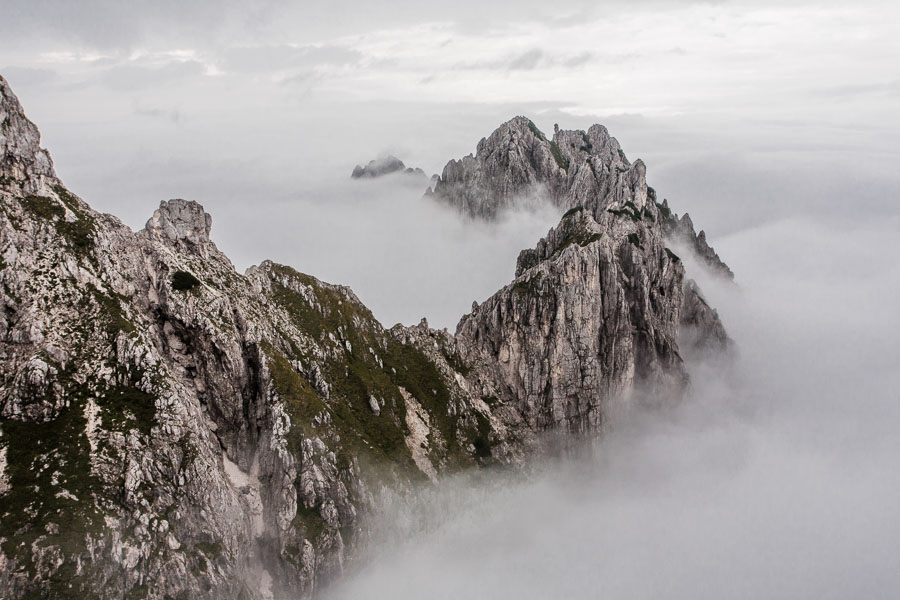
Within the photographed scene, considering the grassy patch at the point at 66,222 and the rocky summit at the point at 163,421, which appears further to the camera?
the grassy patch at the point at 66,222

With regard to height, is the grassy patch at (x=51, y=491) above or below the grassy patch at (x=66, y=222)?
below

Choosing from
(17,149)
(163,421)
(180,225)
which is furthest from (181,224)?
(163,421)

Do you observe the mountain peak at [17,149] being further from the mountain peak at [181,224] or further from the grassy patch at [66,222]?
the mountain peak at [181,224]

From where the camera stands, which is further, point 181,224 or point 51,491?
point 181,224

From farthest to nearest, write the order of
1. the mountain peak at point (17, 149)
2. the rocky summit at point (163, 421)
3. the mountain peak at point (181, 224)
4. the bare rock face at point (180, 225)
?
the mountain peak at point (181, 224) < the bare rock face at point (180, 225) < the mountain peak at point (17, 149) < the rocky summit at point (163, 421)

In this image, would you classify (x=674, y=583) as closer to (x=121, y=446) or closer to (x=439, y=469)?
(x=439, y=469)

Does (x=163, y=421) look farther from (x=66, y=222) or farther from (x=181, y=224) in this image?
(x=181, y=224)

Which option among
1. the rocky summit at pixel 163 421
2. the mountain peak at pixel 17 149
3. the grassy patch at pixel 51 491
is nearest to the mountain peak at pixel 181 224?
the rocky summit at pixel 163 421

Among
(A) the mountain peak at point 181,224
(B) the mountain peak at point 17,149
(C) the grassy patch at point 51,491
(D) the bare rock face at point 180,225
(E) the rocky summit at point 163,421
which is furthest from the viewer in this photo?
(A) the mountain peak at point 181,224

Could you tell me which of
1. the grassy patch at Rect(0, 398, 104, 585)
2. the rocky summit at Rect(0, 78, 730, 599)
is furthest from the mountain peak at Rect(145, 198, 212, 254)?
the grassy patch at Rect(0, 398, 104, 585)

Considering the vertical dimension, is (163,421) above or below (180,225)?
below
